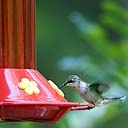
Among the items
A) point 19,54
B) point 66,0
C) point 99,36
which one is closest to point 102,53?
point 99,36

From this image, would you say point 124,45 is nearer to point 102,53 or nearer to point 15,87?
point 102,53

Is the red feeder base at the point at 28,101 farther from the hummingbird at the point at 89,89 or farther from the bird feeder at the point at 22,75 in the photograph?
the hummingbird at the point at 89,89

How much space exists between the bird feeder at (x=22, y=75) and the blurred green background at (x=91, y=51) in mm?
1906

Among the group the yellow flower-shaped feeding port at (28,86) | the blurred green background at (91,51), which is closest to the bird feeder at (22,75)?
the yellow flower-shaped feeding port at (28,86)

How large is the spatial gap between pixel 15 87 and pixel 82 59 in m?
2.25

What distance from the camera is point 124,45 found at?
4852 mm

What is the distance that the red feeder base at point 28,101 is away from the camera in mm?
2541

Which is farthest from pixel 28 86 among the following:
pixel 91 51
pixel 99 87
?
pixel 91 51

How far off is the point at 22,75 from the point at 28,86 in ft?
0.40

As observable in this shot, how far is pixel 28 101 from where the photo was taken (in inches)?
100

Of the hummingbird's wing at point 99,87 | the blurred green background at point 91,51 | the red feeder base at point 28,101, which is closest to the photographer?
the red feeder base at point 28,101

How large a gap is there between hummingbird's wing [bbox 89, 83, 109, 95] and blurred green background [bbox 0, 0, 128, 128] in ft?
4.74

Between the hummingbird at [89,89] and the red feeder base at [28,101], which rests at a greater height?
the red feeder base at [28,101]

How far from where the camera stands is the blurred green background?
4832 mm
